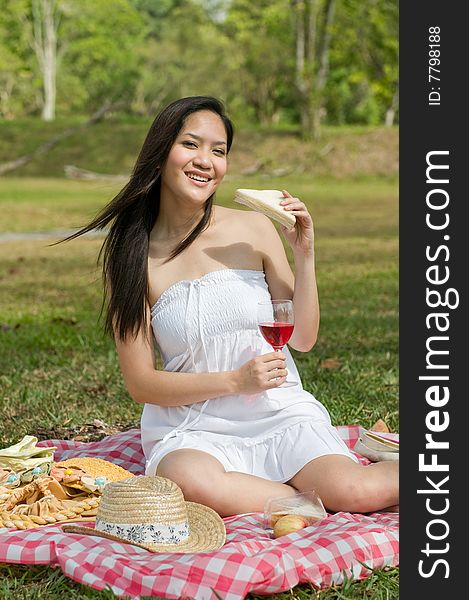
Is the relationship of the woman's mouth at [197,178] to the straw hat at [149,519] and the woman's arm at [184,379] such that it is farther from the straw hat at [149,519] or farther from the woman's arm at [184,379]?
the straw hat at [149,519]

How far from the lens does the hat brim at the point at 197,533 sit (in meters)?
3.59

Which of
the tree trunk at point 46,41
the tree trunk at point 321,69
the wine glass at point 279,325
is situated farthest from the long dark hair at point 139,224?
the tree trunk at point 46,41

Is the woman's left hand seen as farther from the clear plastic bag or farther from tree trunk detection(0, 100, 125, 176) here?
tree trunk detection(0, 100, 125, 176)

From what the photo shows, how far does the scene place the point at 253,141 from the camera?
96.4 ft

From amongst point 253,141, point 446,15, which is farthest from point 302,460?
point 253,141

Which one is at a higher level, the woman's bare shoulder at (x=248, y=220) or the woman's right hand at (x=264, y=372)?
the woman's bare shoulder at (x=248, y=220)

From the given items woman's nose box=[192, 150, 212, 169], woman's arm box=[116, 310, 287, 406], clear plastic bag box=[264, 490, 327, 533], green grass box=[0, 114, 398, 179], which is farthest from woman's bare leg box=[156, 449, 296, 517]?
green grass box=[0, 114, 398, 179]

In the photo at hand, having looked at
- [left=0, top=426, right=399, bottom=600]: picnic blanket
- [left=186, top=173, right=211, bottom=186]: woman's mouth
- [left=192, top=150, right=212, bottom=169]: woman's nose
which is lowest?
[left=0, top=426, right=399, bottom=600]: picnic blanket

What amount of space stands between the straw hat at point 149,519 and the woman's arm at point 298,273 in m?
1.01

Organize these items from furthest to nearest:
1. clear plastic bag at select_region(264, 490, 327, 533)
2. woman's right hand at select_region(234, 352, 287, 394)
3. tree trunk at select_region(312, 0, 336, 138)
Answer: tree trunk at select_region(312, 0, 336, 138) < woman's right hand at select_region(234, 352, 287, 394) < clear plastic bag at select_region(264, 490, 327, 533)

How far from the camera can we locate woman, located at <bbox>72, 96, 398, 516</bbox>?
406 cm

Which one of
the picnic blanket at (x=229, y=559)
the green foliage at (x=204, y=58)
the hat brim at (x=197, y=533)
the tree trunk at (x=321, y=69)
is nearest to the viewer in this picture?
the picnic blanket at (x=229, y=559)

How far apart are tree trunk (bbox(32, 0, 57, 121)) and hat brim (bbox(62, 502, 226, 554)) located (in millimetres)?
39098

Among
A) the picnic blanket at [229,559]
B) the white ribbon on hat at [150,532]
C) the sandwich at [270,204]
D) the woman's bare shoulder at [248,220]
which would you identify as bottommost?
the picnic blanket at [229,559]
